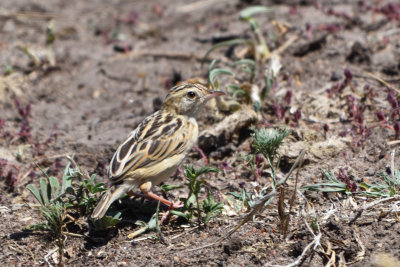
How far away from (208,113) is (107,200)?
9.21 feet

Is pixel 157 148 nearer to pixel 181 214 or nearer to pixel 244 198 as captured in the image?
pixel 181 214

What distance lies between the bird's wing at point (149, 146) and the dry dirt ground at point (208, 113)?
683 millimetres

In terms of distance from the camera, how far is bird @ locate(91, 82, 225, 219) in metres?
6.72

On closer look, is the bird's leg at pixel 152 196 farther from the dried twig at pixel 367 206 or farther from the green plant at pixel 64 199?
the dried twig at pixel 367 206

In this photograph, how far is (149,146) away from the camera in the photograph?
7.05 metres

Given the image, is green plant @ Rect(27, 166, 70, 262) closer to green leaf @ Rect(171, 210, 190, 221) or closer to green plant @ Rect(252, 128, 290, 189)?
green leaf @ Rect(171, 210, 190, 221)

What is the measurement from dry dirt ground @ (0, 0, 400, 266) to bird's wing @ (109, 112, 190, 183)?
2.24 feet

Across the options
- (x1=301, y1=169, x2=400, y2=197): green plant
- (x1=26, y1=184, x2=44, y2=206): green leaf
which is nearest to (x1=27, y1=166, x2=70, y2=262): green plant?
(x1=26, y1=184, x2=44, y2=206): green leaf

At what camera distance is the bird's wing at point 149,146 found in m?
6.80

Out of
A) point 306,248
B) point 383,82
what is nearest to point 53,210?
point 306,248

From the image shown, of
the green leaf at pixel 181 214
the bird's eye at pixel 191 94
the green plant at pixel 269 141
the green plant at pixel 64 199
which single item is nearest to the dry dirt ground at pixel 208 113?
the green leaf at pixel 181 214

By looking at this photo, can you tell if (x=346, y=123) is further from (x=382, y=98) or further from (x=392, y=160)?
(x=392, y=160)

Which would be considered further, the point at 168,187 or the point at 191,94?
the point at 191,94

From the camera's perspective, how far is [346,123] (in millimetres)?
8289
